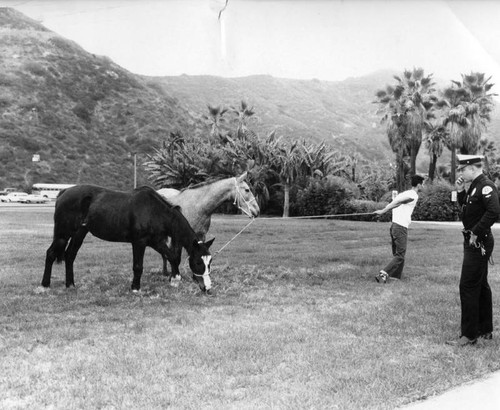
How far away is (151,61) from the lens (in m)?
8.67

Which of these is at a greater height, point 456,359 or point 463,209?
point 463,209

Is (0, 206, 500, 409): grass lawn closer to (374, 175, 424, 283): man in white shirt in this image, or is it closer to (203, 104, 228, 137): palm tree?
(374, 175, 424, 283): man in white shirt

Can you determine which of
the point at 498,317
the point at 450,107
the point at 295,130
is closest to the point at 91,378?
the point at 498,317

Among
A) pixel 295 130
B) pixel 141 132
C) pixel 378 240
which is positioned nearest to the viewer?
pixel 378 240

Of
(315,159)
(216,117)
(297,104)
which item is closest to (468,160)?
(315,159)

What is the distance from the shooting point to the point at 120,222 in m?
8.38

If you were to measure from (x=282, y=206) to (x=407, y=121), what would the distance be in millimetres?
10580

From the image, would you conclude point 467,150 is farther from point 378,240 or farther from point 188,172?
point 188,172

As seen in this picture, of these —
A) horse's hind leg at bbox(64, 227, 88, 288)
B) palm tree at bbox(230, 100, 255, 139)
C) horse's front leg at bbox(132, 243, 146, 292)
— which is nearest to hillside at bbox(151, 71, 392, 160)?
palm tree at bbox(230, 100, 255, 139)

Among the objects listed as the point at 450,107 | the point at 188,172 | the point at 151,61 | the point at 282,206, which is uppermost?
the point at 450,107

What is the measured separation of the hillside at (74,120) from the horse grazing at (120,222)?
85.9 feet

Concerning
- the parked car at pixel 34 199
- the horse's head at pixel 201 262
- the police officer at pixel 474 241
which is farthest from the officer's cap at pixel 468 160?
the parked car at pixel 34 199

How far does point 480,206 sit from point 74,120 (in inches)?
1641

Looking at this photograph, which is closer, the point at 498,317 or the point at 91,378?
the point at 91,378
